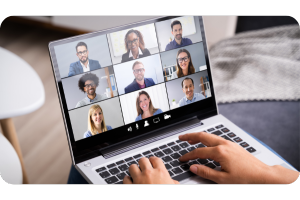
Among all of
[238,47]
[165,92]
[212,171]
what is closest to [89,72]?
[165,92]

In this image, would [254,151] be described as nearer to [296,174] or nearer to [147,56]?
[296,174]

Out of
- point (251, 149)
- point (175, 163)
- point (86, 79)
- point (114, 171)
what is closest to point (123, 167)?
point (114, 171)

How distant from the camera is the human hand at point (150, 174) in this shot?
56 cm

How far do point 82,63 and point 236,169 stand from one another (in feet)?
1.42

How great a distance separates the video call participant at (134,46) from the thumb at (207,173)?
31cm

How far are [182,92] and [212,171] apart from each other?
247 mm

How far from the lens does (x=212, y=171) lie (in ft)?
1.94

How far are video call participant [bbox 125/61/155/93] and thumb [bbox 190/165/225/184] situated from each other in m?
0.25

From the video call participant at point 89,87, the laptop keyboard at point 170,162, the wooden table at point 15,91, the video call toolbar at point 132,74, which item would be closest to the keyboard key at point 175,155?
the laptop keyboard at point 170,162

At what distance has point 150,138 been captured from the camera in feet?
2.43

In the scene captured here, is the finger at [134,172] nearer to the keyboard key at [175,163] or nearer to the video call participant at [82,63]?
the keyboard key at [175,163]

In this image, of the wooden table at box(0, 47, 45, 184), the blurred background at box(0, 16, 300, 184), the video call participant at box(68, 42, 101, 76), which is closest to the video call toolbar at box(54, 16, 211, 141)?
the video call participant at box(68, 42, 101, 76)

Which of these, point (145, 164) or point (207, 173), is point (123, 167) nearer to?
point (145, 164)

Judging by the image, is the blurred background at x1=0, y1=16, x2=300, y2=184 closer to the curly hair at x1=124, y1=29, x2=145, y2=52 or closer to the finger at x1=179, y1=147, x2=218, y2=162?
the finger at x1=179, y1=147, x2=218, y2=162
